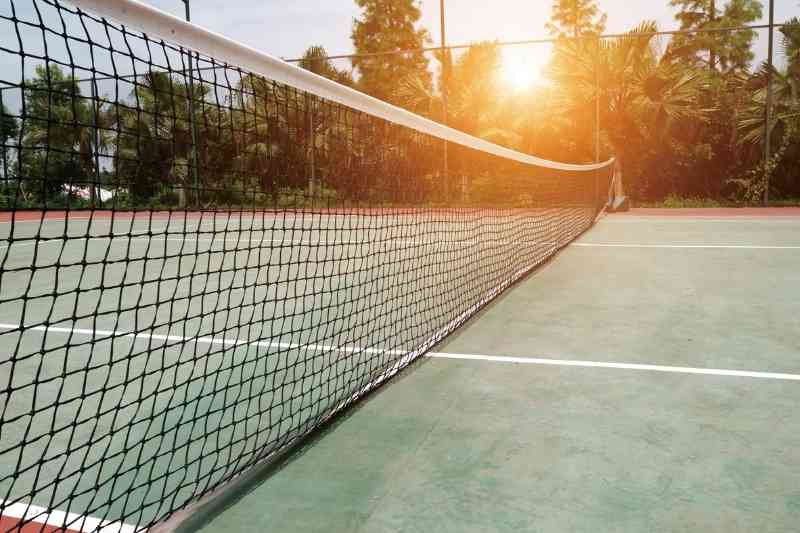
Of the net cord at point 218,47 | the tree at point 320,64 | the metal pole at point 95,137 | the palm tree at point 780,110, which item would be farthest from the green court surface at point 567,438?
the tree at point 320,64

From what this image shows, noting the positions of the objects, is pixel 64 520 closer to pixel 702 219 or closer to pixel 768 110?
pixel 702 219

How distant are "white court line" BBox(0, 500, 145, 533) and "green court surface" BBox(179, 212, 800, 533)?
172 mm

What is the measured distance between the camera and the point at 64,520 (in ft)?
5.60

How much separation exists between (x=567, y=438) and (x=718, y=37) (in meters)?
21.5

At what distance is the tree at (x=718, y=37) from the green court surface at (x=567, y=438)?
46.9 feet

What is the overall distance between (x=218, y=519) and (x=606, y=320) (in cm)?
283

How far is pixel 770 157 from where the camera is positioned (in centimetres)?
1474

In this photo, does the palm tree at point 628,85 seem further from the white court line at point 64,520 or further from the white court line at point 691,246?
the white court line at point 64,520

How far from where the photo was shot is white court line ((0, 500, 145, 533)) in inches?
67.8

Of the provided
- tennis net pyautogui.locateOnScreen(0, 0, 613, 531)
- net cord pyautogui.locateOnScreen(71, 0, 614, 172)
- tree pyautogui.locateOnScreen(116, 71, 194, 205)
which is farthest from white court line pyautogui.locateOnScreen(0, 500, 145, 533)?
net cord pyautogui.locateOnScreen(71, 0, 614, 172)

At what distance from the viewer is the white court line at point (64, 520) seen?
172 cm

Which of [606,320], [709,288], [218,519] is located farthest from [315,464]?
[709,288]

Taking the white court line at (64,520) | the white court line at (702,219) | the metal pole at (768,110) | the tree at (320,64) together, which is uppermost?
the tree at (320,64)

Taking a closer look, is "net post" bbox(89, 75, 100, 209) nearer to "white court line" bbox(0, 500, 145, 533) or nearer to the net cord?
the net cord
